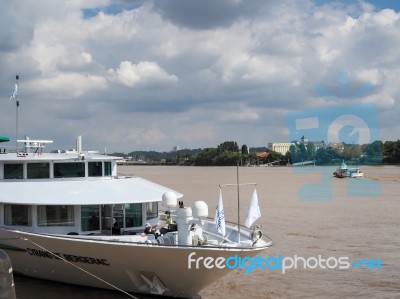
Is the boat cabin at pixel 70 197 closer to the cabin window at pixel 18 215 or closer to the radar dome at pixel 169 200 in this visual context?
the cabin window at pixel 18 215

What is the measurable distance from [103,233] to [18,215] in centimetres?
232

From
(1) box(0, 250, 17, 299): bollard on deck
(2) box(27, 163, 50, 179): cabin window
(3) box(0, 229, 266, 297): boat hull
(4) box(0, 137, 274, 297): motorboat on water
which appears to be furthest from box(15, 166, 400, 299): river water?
(2) box(27, 163, 50, 179): cabin window

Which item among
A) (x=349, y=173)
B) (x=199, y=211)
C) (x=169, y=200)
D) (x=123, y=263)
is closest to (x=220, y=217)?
(x=199, y=211)

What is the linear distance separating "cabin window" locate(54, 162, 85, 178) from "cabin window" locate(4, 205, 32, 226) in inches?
60.2

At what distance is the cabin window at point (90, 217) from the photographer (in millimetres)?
13406

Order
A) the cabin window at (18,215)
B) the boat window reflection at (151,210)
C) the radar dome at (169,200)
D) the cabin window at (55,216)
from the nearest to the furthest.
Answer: the radar dome at (169,200) < the cabin window at (55,216) < the cabin window at (18,215) < the boat window reflection at (151,210)

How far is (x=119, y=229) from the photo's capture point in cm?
1343

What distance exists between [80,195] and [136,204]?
4.98 feet

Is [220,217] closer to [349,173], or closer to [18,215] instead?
[18,215]

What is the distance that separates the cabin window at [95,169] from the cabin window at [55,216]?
206 centimetres

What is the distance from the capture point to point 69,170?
15.1m

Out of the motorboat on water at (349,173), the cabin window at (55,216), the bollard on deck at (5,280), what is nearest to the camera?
the bollard on deck at (5,280)

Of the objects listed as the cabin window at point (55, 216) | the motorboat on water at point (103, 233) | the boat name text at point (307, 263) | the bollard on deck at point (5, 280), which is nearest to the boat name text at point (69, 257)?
the motorboat on water at point (103, 233)

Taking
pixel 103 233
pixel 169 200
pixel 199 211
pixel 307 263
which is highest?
pixel 169 200
